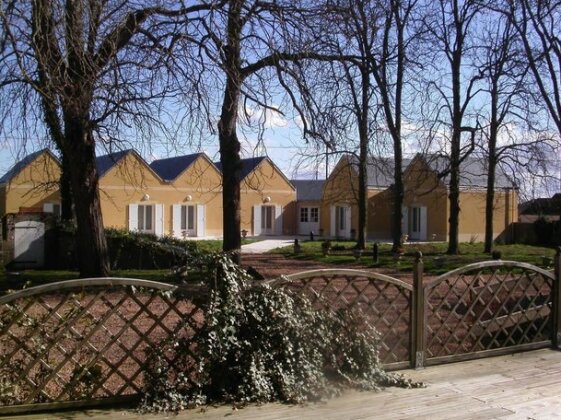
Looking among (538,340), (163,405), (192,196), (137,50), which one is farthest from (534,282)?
(192,196)

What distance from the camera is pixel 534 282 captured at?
783 centimetres

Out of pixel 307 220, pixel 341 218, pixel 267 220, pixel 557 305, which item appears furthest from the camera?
pixel 307 220

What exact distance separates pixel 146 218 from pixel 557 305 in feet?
119

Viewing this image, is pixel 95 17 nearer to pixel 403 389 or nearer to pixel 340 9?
pixel 340 9

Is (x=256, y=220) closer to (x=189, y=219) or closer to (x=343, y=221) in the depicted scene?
(x=189, y=219)

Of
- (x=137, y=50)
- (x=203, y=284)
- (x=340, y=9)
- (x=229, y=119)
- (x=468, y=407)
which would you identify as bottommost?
(x=468, y=407)

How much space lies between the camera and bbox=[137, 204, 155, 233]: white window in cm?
4169

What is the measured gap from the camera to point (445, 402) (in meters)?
5.62

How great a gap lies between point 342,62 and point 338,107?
0.77 m

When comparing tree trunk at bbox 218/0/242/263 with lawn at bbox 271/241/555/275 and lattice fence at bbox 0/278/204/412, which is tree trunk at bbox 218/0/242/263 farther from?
lawn at bbox 271/241/555/275

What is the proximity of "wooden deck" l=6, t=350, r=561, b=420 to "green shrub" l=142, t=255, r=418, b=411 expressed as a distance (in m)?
0.16

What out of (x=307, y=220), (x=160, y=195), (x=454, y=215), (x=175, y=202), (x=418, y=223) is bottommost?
(x=418, y=223)

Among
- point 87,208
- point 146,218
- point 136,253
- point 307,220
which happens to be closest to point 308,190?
point 307,220

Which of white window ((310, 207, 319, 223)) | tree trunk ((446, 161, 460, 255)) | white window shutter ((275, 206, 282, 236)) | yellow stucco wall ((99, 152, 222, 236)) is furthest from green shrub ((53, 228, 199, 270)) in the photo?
white window ((310, 207, 319, 223))
